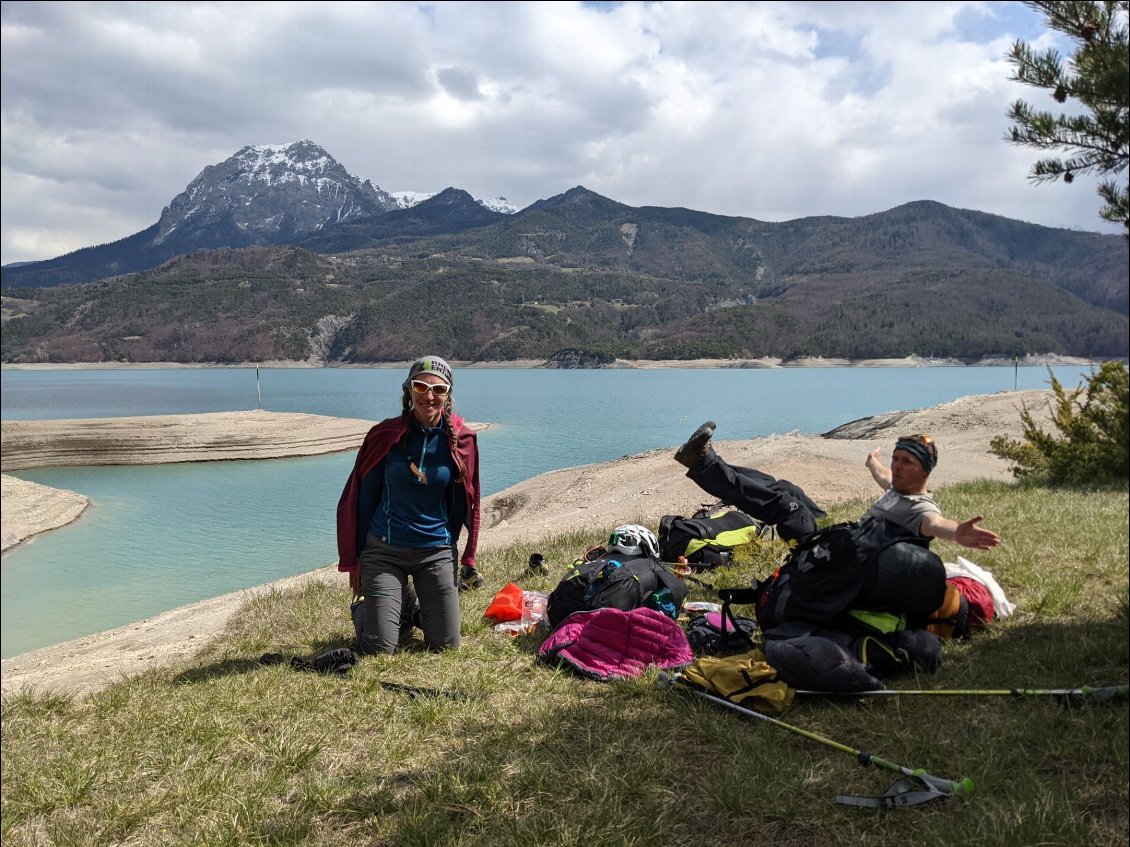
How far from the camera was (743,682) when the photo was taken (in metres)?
3.97

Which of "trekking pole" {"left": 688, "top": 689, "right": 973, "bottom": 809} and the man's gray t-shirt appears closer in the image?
"trekking pole" {"left": 688, "top": 689, "right": 973, "bottom": 809}

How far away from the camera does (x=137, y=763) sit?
12.3ft

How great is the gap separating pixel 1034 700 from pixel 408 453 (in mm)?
3921

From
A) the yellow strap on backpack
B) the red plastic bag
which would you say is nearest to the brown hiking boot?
the red plastic bag

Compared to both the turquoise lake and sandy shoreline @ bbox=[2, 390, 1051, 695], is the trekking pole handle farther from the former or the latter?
sandy shoreline @ bbox=[2, 390, 1051, 695]

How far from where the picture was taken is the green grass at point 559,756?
2.88 metres

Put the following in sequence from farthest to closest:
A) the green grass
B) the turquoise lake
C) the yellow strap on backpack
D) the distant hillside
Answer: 1. the distant hillside
2. the turquoise lake
3. the yellow strap on backpack
4. the green grass

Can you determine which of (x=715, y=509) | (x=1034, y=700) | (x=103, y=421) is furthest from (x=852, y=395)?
(x=1034, y=700)

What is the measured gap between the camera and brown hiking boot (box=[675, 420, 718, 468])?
579 cm

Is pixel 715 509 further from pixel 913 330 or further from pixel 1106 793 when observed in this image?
pixel 913 330

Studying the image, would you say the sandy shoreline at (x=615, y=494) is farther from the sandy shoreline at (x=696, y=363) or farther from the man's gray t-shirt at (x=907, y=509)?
the sandy shoreline at (x=696, y=363)

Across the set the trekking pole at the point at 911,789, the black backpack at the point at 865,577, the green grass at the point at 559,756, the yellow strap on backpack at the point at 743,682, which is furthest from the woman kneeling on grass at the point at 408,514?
the trekking pole at the point at 911,789

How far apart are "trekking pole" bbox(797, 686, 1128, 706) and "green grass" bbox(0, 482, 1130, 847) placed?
5 cm

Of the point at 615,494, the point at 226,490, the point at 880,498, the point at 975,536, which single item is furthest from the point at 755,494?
the point at 226,490
